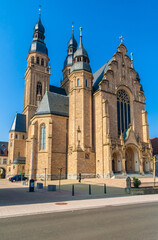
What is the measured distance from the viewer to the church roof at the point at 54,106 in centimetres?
3728

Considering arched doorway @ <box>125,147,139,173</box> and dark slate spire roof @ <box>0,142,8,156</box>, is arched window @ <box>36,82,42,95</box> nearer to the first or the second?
dark slate spire roof @ <box>0,142,8,156</box>

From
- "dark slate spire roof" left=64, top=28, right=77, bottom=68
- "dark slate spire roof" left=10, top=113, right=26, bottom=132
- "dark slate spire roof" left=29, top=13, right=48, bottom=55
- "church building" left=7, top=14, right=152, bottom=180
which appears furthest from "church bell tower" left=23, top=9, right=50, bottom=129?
"church building" left=7, top=14, right=152, bottom=180

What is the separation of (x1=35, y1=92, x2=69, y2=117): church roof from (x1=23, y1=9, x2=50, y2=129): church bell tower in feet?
53.7

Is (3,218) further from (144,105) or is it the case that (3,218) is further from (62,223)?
(144,105)

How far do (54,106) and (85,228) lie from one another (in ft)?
108

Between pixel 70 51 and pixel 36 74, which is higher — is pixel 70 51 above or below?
above

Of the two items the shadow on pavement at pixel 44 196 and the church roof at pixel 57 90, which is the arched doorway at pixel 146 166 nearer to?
the shadow on pavement at pixel 44 196

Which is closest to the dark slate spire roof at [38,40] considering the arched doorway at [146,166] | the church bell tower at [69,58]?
the church bell tower at [69,58]

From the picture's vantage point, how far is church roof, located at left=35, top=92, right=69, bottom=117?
122 feet

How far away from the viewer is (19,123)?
55.0 metres

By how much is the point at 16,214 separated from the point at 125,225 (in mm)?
5167

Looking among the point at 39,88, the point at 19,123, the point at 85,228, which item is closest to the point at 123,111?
the point at 39,88

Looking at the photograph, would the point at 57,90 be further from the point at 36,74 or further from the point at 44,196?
the point at 44,196

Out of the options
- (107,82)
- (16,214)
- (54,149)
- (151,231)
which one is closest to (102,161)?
(54,149)
